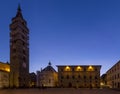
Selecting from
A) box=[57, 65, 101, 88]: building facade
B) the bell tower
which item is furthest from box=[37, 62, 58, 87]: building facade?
the bell tower

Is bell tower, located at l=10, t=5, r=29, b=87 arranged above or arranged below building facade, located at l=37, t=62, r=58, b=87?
above

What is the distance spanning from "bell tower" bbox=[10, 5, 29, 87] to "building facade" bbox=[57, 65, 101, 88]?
2164 cm

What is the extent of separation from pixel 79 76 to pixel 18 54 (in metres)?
36.9

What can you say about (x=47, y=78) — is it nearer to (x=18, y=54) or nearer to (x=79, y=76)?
(x=79, y=76)

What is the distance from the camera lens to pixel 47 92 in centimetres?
6291

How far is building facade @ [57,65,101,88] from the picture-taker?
122812 millimetres

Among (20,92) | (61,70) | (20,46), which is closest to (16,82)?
(20,46)

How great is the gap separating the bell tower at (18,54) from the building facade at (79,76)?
2164 centimetres

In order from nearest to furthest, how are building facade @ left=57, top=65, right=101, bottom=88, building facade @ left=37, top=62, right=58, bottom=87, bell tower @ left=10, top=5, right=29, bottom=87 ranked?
bell tower @ left=10, top=5, right=29, bottom=87
building facade @ left=57, top=65, right=101, bottom=88
building facade @ left=37, top=62, right=58, bottom=87

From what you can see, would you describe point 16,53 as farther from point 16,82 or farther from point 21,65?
point 16,82

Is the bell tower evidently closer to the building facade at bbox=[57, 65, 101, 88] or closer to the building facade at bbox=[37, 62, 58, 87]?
the building facade at bbox=[57, 65, 101, 88]

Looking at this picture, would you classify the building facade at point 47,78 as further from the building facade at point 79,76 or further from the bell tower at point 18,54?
the bell tower at point 18,54

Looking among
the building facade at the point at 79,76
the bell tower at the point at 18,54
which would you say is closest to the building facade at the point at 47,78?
the building facade at the point at 79,76

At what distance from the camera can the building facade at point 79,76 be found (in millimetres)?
122812
